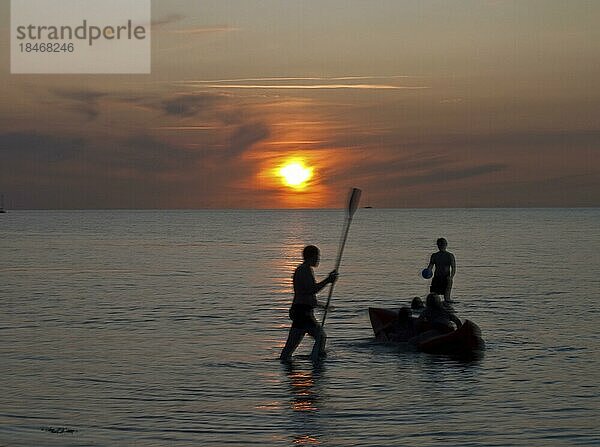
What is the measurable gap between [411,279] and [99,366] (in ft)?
88.2

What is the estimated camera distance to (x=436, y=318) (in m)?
18.8

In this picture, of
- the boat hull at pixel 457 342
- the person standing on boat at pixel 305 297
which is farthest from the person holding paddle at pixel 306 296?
the boat hull at pixel 457 342

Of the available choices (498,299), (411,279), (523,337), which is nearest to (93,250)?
(411,279)

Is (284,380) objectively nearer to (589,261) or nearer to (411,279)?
(411,279)

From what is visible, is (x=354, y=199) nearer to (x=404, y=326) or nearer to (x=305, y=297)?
(x=404, y=326)

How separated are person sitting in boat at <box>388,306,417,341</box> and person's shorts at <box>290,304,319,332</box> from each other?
3843 mm

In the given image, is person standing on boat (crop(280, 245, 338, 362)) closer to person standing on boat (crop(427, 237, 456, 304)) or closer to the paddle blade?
the paddle blade

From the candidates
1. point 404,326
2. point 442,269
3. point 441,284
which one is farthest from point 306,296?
point 441,284

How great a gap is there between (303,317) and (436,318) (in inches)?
158

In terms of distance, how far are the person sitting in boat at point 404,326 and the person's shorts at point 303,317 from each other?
3.84 meters

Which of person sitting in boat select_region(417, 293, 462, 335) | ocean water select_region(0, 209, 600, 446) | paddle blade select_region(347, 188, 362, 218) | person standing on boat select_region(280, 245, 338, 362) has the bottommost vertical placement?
ocean water select_region(0, 209, 600, 446)

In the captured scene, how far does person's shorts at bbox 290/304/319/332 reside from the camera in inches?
623

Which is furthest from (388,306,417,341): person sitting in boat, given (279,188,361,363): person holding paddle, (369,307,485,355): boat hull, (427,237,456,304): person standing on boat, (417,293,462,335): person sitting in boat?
(279,188,361,363): person holding paddle

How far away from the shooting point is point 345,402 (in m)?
13.8
